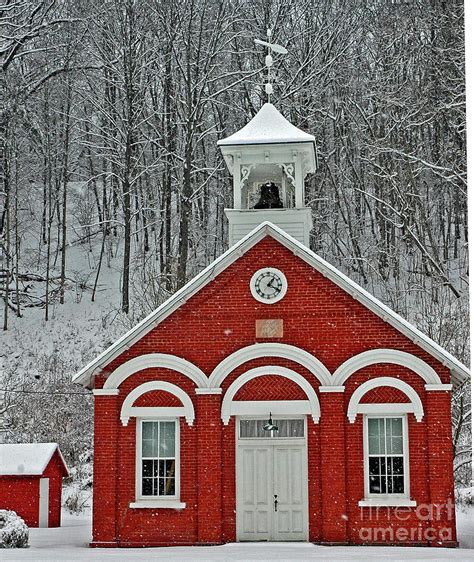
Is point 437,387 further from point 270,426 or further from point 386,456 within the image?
point 270,426

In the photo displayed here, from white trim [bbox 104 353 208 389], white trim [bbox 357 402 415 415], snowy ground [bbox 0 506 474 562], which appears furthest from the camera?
white trim [bbox 104 353 208 389]

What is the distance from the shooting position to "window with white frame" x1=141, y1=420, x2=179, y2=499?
38.4ft

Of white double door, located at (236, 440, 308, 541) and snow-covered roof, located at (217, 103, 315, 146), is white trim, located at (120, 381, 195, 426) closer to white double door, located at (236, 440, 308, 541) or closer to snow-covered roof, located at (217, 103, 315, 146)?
white double door, located at (236, 440, 308, 541)

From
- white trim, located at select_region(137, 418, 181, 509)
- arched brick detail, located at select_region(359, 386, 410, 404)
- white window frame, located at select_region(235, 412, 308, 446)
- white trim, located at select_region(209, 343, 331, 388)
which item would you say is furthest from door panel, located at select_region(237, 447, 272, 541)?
arched brick detail, located at select_region(359, 386, 410, 404)

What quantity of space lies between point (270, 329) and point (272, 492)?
2.05 m

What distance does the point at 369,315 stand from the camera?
38.7 ft

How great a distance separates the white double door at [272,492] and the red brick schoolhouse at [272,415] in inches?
0.6

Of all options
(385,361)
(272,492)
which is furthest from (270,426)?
(385,361)

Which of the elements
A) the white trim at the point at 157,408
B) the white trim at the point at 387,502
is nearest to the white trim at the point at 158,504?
the white trim at the point at 157,408

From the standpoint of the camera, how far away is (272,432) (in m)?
11.8

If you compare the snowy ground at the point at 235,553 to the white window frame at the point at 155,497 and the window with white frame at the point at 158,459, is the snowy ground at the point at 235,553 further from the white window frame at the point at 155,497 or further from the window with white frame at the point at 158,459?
the window with white frame at the point at 158,459

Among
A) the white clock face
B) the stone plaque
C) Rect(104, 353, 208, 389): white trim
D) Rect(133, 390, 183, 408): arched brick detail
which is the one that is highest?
the white clock face

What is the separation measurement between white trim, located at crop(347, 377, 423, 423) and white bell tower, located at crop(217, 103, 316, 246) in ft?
8.06

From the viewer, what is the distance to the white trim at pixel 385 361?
1152 cm
